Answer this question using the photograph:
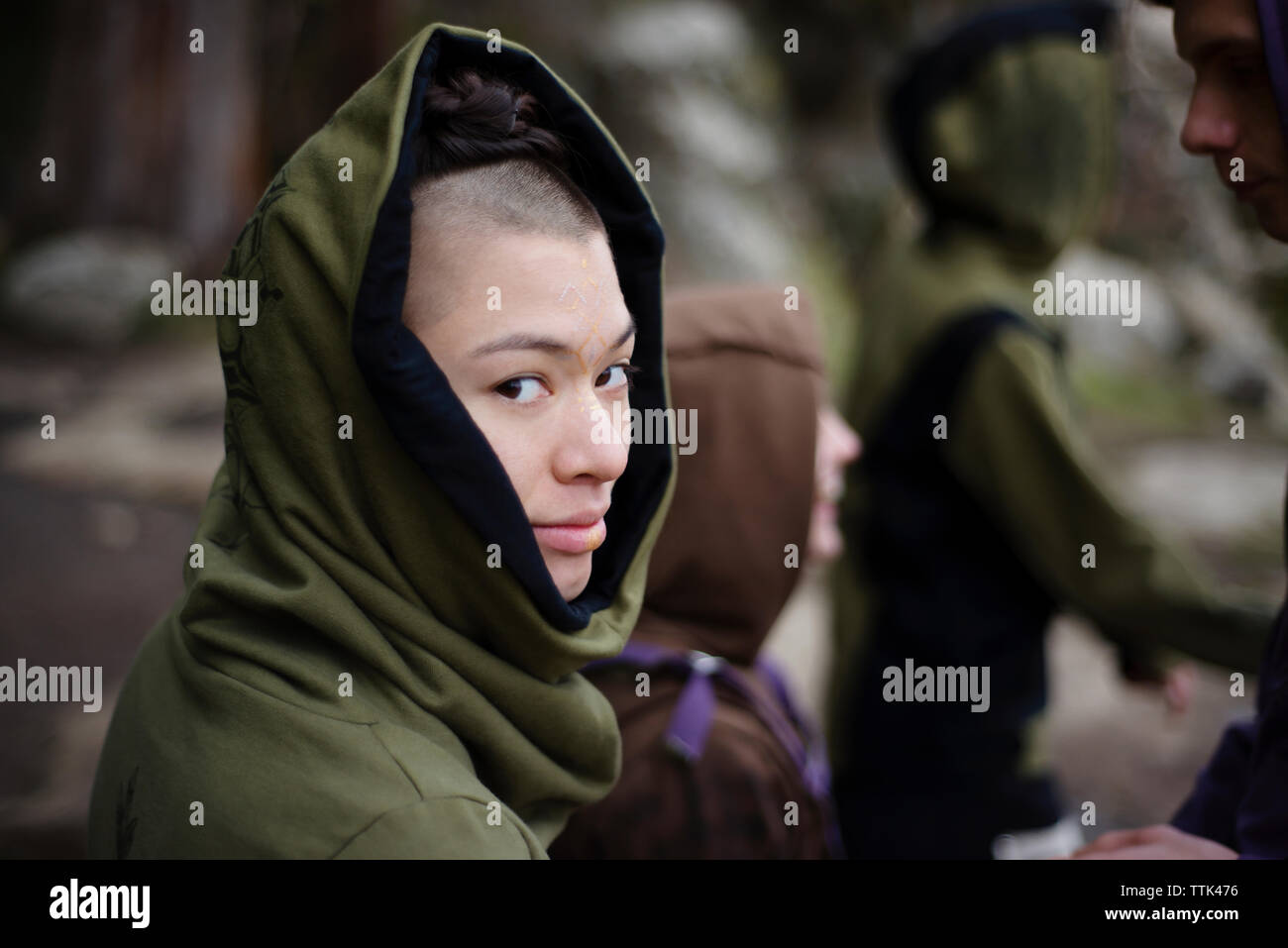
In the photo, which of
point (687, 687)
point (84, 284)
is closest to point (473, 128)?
point (687, 687)

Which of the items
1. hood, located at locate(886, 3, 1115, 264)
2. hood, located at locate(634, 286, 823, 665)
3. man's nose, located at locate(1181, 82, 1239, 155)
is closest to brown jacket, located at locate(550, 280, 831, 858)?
→ hood, located at locate(634, 286, 823, 665)

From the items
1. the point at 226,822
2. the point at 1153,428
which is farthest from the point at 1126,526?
the point at 1153,428

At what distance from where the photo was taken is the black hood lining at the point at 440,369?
40.7 inches

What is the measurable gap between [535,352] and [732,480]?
70 cm

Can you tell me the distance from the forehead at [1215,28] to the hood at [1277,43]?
A: 2 cm

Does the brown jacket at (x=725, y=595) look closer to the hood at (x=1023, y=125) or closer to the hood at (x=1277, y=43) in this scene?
the hood at (x=1277, y=43)

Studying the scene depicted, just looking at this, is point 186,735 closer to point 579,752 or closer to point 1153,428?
point 579,752

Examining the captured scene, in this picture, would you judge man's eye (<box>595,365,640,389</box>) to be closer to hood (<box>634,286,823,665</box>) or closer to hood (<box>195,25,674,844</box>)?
hood (<box>195,25,674,844</box>)

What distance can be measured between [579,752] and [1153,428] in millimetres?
8522

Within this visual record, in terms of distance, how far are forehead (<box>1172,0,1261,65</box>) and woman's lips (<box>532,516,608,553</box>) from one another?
1.17m

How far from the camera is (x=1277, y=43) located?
54.6 inches

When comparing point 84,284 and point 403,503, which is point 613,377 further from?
point 84,284

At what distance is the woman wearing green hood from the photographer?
3.39ft

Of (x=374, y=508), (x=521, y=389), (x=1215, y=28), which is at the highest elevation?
(x=1215, y=28)
